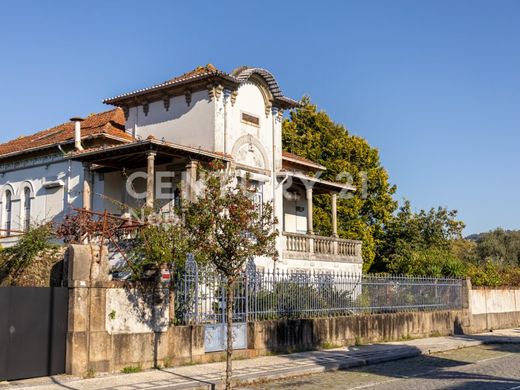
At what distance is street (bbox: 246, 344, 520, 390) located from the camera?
43.5 feet

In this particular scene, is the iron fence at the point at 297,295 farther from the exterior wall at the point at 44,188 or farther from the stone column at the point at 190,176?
the exterior wall at the point at 44,188

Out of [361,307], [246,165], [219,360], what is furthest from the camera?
[246,165]

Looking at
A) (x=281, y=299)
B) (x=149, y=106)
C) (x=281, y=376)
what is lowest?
(x=281, y=376)

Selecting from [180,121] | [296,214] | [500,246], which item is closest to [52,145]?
[180,121]

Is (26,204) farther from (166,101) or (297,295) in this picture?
(297,295)

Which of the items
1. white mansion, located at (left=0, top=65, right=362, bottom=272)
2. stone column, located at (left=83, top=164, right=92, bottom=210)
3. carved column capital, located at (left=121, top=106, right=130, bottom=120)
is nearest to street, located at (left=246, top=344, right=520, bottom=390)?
white mansion, located at (left=0, top=65, right=362, bottom=272)

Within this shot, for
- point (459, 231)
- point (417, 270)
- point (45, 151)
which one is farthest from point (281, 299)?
point (459, 231)

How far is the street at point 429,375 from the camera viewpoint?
13.2 m

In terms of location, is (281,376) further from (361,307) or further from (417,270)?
(417,270)

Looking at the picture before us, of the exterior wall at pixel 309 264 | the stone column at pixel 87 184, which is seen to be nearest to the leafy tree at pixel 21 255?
the stone column at pixel 87 184

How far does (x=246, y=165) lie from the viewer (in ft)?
86.5

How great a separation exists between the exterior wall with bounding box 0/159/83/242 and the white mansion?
0.04 metres

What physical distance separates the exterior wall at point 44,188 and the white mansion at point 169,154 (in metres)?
0.04

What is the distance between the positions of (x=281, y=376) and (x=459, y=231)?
3434 cm
